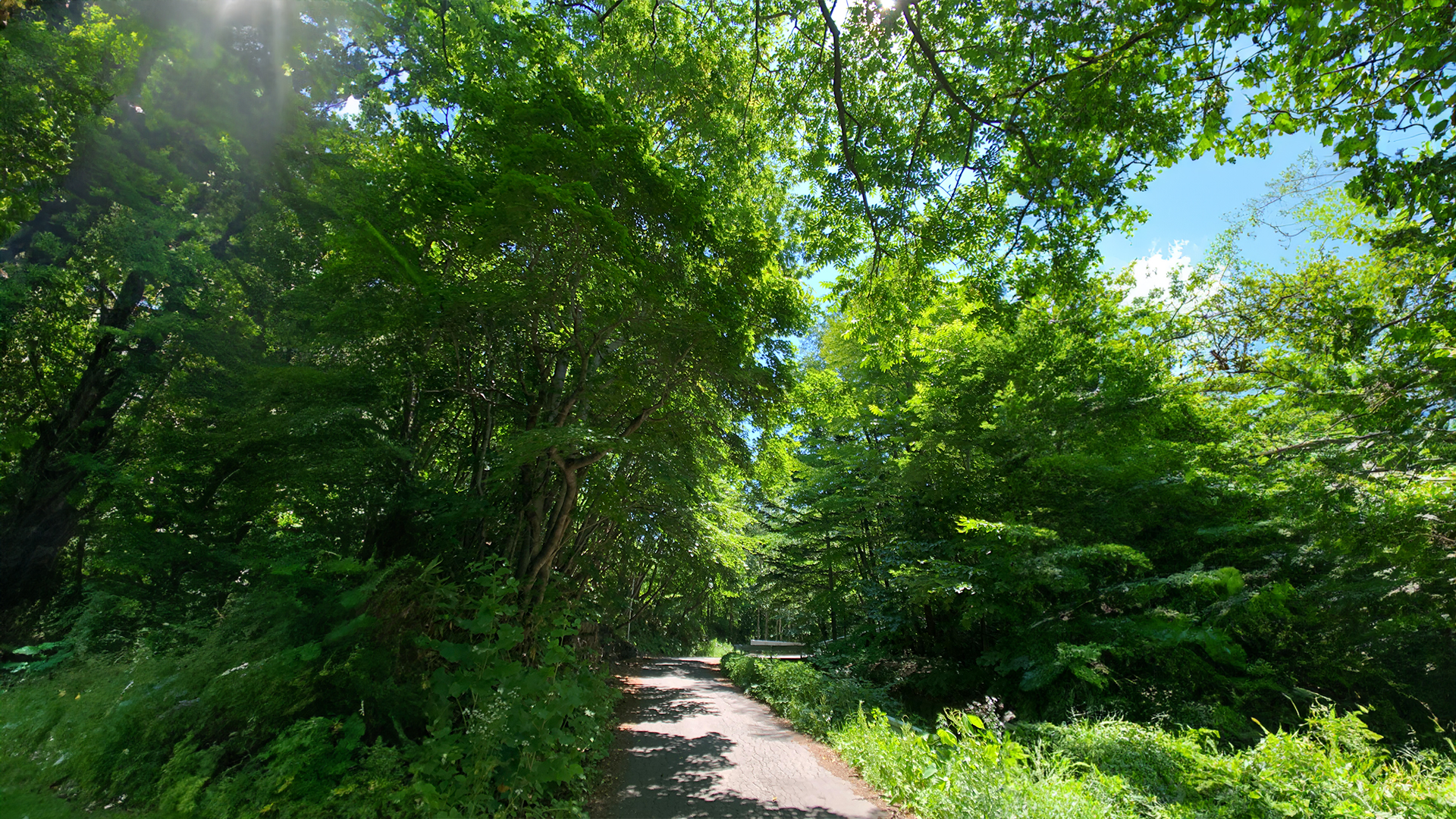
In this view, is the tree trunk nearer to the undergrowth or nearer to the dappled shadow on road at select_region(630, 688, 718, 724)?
the dappled shadow on road at select_region(630, 688, 718, 724)

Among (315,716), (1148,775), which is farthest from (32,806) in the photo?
(1148,775)

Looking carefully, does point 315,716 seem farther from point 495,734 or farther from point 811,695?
point 811,695

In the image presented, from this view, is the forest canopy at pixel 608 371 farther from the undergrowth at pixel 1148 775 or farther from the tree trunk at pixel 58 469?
the undergrowth at pixel 1148 775

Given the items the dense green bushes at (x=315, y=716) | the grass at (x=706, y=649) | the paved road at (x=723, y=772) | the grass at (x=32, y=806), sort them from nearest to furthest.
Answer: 1. the grass at (x=32, y=806)
2. the dense green bushes at (x=315, y=716)
3. the paved road at (x=723, y=772)
4. the grass at (x=706, y=649)

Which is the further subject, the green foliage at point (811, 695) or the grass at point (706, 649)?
the grass at point (706, 649)

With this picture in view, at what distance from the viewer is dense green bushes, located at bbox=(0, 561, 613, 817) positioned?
3168 mm

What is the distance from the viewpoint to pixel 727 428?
8562 mm

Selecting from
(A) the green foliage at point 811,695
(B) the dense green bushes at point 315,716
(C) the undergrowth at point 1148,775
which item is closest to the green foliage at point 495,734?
(B) the dense green bushes at point 315,716

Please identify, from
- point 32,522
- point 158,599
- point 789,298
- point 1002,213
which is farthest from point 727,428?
point 32,522

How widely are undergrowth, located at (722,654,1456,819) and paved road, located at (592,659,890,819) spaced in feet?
1.77

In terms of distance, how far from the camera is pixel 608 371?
8289 millimetres

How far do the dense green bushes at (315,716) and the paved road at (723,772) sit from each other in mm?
889

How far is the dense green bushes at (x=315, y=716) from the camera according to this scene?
10.4ft

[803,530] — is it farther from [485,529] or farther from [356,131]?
[356,131]
